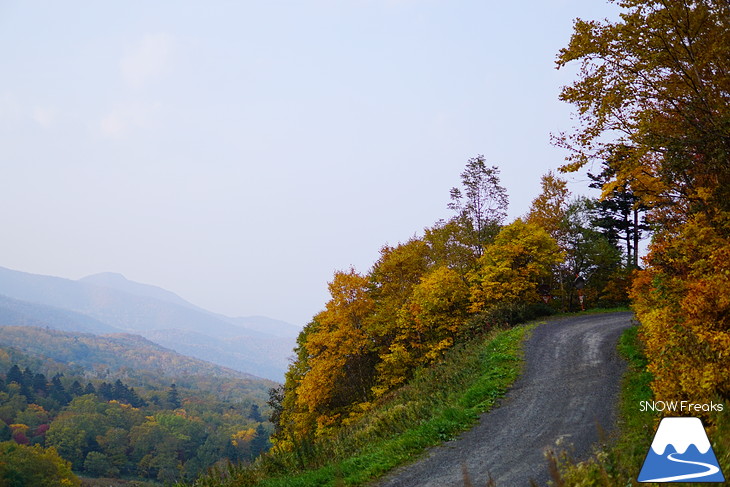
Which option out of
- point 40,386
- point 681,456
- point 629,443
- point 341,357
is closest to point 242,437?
point 40,386

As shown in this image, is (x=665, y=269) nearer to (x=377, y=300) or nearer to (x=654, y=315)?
(x=654, y=315)

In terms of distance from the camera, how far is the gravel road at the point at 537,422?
9539mm

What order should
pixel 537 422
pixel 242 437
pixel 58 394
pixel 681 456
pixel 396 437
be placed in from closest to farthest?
pixel 681 456 → pixel 537 422 → pixel 396 437 → pixel 242 437 → pixel 58 394

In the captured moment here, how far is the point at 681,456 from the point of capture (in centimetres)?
517

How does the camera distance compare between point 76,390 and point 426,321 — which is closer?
point 426,321

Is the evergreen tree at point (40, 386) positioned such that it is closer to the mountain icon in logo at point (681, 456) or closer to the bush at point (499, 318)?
the bush at point (499, 318)

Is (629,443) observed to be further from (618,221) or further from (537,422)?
(618,221)

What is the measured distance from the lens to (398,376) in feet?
98.6

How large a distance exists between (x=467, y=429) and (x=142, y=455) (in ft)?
454

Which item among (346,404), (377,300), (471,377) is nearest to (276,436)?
(346,404)

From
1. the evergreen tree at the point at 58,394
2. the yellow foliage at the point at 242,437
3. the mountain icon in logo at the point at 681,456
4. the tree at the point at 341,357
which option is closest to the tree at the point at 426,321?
the tree at the point at 341,357

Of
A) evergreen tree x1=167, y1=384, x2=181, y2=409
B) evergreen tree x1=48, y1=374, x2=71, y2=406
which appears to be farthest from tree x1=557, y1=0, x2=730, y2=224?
evergreen tree x1=167, y1=384, x2=181, y2=409

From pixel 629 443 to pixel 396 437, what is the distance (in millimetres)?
5965

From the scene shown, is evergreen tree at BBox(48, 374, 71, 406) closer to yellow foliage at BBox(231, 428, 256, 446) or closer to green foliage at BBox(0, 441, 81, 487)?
yellow foliage at BBox(231, 428, 256, 446)
